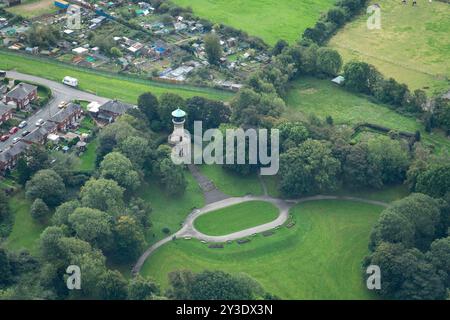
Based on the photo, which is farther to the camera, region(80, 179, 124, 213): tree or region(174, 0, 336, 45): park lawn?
region(174, 0, 336, 45): park lawn

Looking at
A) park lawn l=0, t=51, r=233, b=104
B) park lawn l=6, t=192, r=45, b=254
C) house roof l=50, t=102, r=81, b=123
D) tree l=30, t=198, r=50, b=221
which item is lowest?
park lawn l=6, t=192, r=45, b=254

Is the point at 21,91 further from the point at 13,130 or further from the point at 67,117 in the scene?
the point at 67,117

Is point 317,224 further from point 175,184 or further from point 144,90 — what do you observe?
point 144,90

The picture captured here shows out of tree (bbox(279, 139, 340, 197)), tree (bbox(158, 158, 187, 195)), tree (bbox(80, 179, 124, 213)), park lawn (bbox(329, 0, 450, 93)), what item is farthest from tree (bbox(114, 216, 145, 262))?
park lawn (bbox(329, 0, 450, 93))

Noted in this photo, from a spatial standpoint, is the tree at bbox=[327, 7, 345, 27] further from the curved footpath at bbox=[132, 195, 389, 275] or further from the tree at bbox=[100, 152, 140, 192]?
the tree at bbox=[100, 152, 140, 192]

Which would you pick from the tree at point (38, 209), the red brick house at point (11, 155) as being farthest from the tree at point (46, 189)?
the red brick house at point (11, 155)

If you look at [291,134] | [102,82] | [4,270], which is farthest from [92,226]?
[102,82]

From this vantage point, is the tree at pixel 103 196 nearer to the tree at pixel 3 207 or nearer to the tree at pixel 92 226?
the tree at pixel 92 226
